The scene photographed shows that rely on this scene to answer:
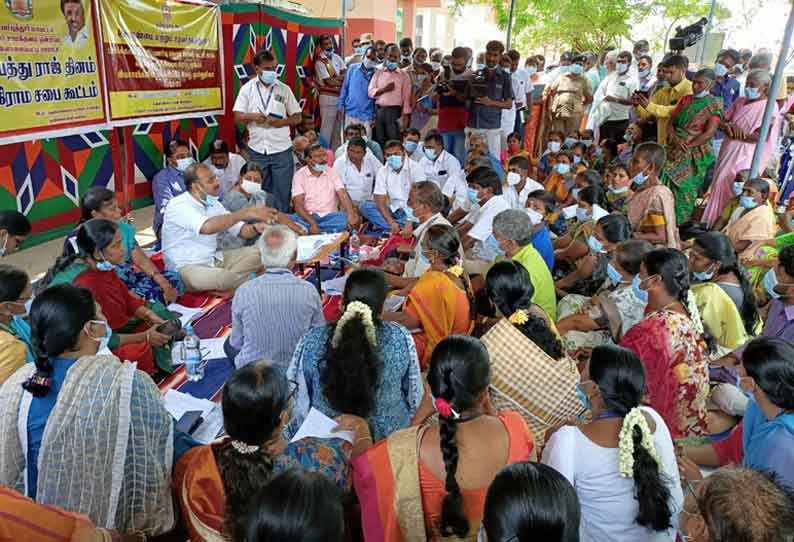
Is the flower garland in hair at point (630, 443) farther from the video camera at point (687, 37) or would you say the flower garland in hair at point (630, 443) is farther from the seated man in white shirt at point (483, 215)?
the video camera at point (687, 37)

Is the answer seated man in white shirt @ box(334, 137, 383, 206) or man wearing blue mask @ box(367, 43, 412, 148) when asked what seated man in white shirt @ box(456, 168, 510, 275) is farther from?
man wearing blue mask @ box(367, 43, 412, 148)

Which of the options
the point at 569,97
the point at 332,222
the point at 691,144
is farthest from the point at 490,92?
the point at 332,222

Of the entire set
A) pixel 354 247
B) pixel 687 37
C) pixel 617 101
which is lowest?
pixel 354 247

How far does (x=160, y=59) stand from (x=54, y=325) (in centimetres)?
519

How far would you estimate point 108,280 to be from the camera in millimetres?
3092

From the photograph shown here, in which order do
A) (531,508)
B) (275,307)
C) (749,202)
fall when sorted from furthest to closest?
1. (749,202)
2. (275,307)
3. (531,508)

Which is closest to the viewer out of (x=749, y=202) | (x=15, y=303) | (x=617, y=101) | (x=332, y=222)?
(x=15, y=303)

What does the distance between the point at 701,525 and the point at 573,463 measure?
466 mm

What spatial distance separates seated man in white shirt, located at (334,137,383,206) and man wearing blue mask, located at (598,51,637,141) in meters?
3.90

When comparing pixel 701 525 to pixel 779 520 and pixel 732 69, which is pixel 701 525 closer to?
pixel 779 520

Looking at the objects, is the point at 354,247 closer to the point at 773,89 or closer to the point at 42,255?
the point at 42,255

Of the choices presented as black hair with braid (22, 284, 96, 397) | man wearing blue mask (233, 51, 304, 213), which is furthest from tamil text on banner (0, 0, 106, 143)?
black hair with braid (22, 284, 96, 397)

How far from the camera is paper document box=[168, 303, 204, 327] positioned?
13.1ft

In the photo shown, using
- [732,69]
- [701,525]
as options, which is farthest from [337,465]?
[732,69]
